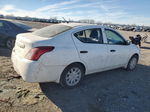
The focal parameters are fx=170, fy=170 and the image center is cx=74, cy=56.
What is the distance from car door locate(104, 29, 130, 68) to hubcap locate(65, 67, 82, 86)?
1120 millimetres

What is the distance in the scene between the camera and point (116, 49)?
17.2 feet

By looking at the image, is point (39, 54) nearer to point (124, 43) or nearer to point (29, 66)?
point (29, 66)

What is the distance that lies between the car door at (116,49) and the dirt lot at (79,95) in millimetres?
555

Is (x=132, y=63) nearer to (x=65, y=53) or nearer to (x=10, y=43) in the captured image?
(x=65, y=53)

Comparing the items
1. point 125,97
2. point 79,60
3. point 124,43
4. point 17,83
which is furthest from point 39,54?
point 124,43

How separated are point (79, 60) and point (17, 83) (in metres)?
1.75

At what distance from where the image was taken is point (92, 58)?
14.8ft

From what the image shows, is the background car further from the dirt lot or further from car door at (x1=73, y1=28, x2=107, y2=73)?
car door at (x1=73, y1=28, x2=107, y2=73)

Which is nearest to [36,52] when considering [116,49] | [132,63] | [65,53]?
[65,53]

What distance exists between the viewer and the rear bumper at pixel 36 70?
358cm

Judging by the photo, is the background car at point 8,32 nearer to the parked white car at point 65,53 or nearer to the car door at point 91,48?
→ the parked white car at point 65,53

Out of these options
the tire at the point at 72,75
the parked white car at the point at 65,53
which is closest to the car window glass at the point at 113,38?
the parked white car at the point at 65,53

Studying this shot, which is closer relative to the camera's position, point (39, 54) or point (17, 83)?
point (39, 54)

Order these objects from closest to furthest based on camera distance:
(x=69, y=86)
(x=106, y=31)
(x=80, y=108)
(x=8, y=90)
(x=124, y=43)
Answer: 1. (x=80, y=108)
2. (x=8, y=90)
3. (x=69, y=86)
4. (x=106, y=31)
5. (x=124, y=43)
